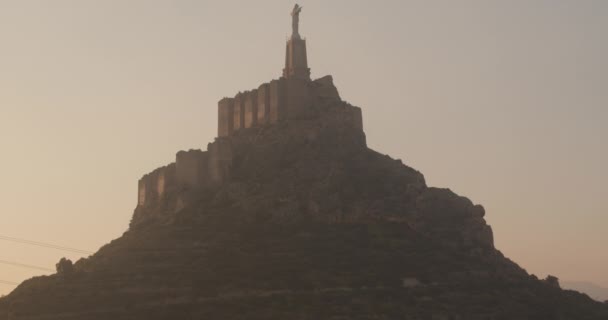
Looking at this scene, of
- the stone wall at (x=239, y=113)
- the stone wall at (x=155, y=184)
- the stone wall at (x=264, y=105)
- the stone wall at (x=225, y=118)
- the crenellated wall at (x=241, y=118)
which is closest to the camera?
the crenellated wall at (x=241, y=118)

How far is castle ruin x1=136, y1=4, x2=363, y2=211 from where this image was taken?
10162cm

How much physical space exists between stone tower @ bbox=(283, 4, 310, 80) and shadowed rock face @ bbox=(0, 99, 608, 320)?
6.58 meters

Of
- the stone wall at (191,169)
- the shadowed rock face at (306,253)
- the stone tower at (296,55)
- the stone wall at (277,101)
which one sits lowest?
the shadowed rock face at (306,253)

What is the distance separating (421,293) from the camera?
82.3 metres

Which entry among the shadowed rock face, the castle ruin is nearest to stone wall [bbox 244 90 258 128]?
the castle ruin

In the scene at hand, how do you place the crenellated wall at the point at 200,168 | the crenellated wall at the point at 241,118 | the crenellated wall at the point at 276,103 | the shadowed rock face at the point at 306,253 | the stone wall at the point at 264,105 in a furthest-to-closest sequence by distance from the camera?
the stone wall at the point at 264,105 < the crenellated wall at the point at 276,103 < the crenellated wall at the point at 241,118 < the crenellated wall at the point at 200,168 < the shadowed rock face at the point at 306,253

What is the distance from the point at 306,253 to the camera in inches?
3457

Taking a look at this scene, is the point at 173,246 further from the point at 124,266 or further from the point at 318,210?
the point at 318,210

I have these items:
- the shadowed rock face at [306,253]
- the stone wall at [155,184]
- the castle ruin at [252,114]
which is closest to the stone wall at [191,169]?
the castle ruin at [252,114]

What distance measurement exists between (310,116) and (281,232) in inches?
777

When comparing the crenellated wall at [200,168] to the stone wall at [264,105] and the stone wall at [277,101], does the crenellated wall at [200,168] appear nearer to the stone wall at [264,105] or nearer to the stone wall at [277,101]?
the stone wall at [264,105]

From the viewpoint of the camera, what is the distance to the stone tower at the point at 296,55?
374ft

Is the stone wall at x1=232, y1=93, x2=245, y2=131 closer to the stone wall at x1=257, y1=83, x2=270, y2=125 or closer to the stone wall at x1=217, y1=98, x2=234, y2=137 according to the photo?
the stone wall at x1=217, y1=98, x2=234, y2=137

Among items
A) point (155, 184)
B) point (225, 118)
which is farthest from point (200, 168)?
point (225, 118)
